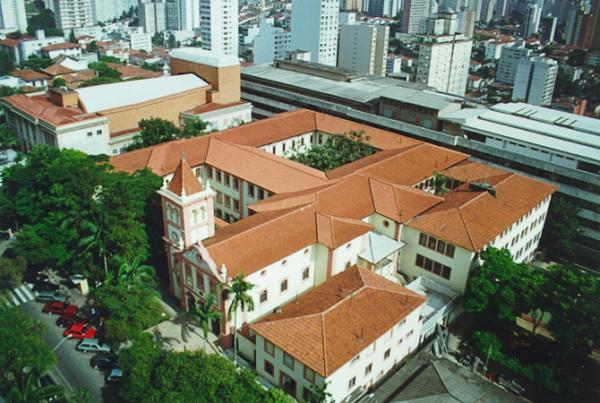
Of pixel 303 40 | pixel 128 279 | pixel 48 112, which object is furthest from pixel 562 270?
pixel 303 40

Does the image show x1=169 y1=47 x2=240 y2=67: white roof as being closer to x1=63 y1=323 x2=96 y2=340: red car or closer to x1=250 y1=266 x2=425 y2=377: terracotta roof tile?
x1=63 y1=323 x2=96 y2=340: red car

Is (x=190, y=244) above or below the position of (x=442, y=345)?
above

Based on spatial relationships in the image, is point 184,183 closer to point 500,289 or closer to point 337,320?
point 337,320

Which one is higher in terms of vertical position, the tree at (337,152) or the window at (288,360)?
the tree at (337,152)

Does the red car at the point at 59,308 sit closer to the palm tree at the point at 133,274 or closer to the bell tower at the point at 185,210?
the palm tree at the point at 133,274

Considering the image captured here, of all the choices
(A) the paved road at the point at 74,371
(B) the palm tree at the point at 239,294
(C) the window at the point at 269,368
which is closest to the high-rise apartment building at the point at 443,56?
(B) the palm tree at the point at 239,294

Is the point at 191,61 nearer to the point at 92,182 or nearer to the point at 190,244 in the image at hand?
the point at 92,182

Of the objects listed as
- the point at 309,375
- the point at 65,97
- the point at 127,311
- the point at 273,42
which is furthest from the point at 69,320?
the point at 273,42
